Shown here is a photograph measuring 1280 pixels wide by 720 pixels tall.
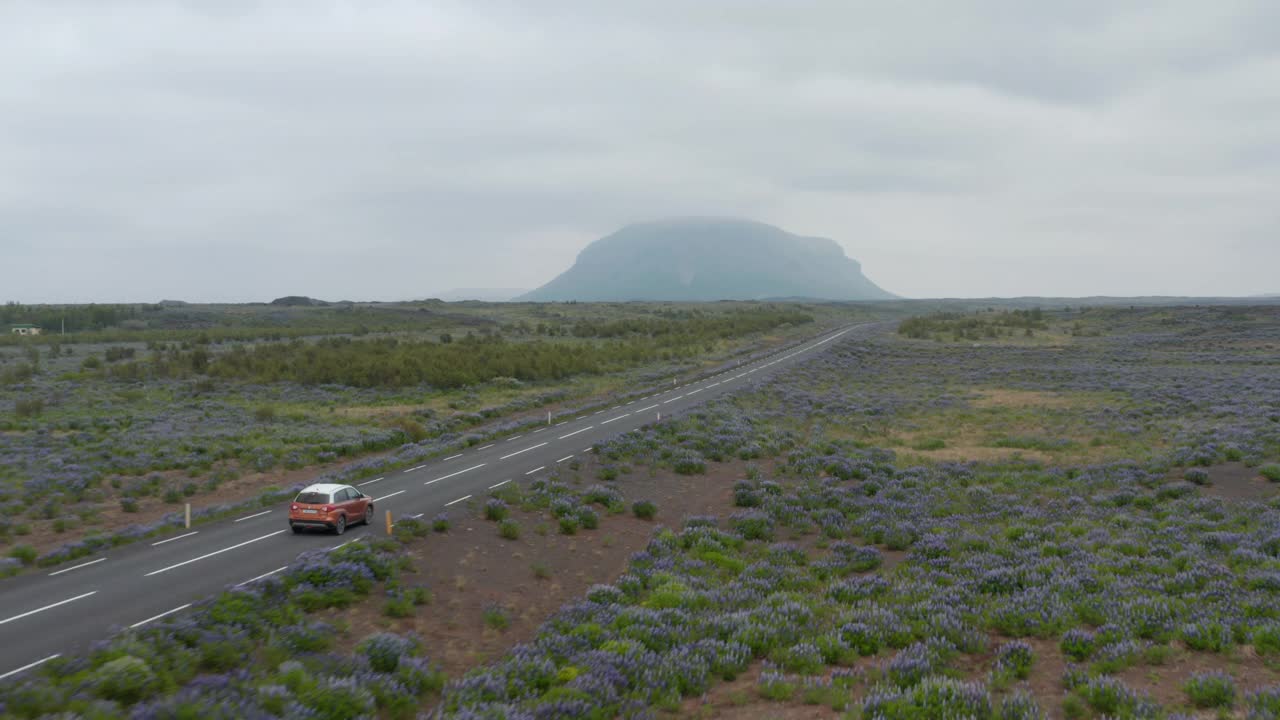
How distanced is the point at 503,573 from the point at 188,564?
737 centimetres

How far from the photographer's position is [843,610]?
12680 millimetres

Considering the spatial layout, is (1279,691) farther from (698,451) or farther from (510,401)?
(510,401)

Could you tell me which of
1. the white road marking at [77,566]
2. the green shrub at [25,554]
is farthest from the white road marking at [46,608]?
the green shrub at [25,554]

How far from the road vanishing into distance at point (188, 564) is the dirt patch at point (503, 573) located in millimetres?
2738

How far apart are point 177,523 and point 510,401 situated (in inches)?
1062

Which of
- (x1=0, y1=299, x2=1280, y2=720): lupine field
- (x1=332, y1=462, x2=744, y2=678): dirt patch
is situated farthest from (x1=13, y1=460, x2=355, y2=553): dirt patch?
(x1=0, y1=299, x2=1280, y2=720): lupine field

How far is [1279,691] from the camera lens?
27.3 ft

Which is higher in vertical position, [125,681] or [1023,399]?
[125,681]

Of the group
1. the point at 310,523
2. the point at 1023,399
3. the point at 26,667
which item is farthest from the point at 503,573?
the point at 1023,399

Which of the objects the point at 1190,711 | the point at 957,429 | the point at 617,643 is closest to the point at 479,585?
the point at 617,643

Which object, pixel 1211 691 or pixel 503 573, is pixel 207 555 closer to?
pixel 503 573

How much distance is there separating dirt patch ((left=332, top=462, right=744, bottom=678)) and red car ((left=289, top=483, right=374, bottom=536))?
2.65 metres

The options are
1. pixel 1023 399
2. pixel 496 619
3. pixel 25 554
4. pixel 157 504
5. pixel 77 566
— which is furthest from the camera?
pixel 1023 399

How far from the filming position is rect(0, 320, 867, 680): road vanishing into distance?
12.3 meters
